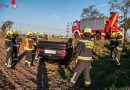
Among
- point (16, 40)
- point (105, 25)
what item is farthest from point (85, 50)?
point (105, 25)

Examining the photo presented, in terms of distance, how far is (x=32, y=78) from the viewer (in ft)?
44.9

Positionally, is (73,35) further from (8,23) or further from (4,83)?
(8,23)

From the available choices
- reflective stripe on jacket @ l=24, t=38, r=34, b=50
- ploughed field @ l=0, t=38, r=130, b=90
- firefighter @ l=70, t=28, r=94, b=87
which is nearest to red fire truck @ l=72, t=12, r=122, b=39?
ploughed field @ l=0, t=38, r=130, b=90

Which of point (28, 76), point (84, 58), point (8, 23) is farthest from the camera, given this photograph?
point (8, 23)

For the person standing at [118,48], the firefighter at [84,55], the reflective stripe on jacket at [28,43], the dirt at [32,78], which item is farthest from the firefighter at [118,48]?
the firefighter at [84,55]

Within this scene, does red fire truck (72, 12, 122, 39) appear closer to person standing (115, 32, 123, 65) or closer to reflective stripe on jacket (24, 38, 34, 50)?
person standing (115, 32, 123, 65)

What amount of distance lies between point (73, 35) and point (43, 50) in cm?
2145

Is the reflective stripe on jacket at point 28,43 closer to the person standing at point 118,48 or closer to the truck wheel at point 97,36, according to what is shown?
the person standing at point 118,48

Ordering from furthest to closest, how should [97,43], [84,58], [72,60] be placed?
[97,43]
[72,60]
[84,58]

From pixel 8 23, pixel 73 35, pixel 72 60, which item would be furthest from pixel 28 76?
pixel 8 23

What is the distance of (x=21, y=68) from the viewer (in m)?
16.4

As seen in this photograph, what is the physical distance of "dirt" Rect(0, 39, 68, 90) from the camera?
38.4 feet

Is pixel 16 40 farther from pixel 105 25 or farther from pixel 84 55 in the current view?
pixel 105 25

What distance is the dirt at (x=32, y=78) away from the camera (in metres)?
11.7
